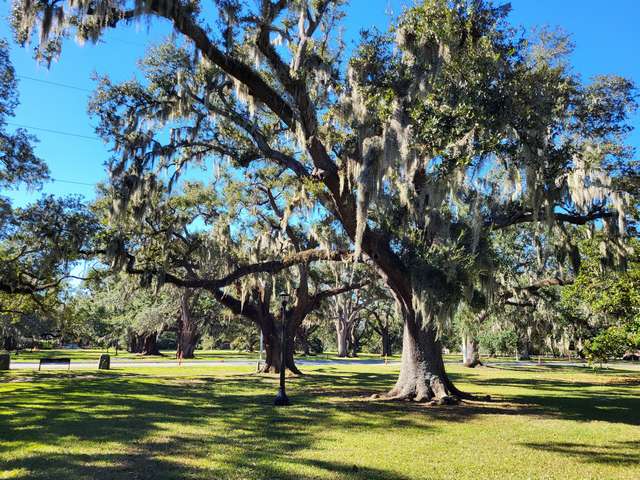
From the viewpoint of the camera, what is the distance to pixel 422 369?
41.0 ft

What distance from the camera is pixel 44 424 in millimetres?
8531

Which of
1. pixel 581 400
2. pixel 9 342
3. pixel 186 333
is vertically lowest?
pixel 9 342

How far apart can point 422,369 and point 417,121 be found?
6.70 m

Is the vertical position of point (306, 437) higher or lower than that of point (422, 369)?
lower

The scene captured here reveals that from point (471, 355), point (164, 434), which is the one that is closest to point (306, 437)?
point (164, 434)

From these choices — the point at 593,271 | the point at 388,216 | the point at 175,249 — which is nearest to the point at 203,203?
the point at 175,249

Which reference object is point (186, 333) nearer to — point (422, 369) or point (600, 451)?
point (422, 369)

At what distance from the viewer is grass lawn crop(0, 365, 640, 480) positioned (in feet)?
19.2

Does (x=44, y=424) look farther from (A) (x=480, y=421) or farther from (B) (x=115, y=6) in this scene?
(A) (x=480, y=421)

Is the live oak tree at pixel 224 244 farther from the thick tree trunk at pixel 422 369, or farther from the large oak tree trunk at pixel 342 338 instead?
the large oak tree trunk at pixel 342 338

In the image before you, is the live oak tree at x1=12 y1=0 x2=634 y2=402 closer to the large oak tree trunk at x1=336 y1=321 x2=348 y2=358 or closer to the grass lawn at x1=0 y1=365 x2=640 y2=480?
the grass lawn at x1=0 y1=365 x2=640 y2=480

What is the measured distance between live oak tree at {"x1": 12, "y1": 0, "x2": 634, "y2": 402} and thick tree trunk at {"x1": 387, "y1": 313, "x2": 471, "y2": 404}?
39mm

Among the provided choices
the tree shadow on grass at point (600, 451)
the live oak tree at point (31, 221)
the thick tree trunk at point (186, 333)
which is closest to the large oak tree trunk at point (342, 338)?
the thick tree trunk at point (186, 333)

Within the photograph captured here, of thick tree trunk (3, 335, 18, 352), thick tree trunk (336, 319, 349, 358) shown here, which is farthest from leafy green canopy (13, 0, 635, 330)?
thick tree trunk (3, 335, 18, 352)
